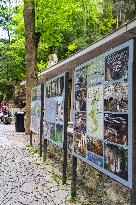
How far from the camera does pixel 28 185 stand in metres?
7.68

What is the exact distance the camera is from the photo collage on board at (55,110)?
26.6 ft

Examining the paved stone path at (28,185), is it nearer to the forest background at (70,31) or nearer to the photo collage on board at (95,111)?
the photo collage on board at (95,111)

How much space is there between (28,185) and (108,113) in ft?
11.6

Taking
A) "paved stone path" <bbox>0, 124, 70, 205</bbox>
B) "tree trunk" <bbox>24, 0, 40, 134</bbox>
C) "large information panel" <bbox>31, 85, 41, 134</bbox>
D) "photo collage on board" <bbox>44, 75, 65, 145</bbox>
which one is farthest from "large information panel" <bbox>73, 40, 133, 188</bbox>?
"tree trunk" <bbox>24, 0, 40, 134</bbox>

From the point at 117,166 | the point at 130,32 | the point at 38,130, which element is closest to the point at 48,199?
the point at 117,166

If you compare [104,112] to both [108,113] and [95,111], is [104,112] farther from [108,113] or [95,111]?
[95,111]

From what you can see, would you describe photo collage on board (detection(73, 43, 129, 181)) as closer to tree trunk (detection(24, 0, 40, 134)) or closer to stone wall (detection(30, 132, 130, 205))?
stone wall (detection(30, 132, 130, 205))

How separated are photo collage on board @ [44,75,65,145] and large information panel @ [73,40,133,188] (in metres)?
1.79

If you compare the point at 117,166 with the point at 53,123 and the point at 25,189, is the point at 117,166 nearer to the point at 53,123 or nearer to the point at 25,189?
the point at 25,189

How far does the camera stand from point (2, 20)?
142 feet

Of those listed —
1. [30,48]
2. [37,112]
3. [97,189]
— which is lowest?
[97,189]

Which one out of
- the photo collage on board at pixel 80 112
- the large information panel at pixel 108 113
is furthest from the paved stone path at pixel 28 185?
the large information panel at pixel 108 113

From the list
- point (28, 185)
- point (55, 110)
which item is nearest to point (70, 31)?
point (55, 110)

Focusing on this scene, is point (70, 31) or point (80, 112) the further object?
point (70, 31)
